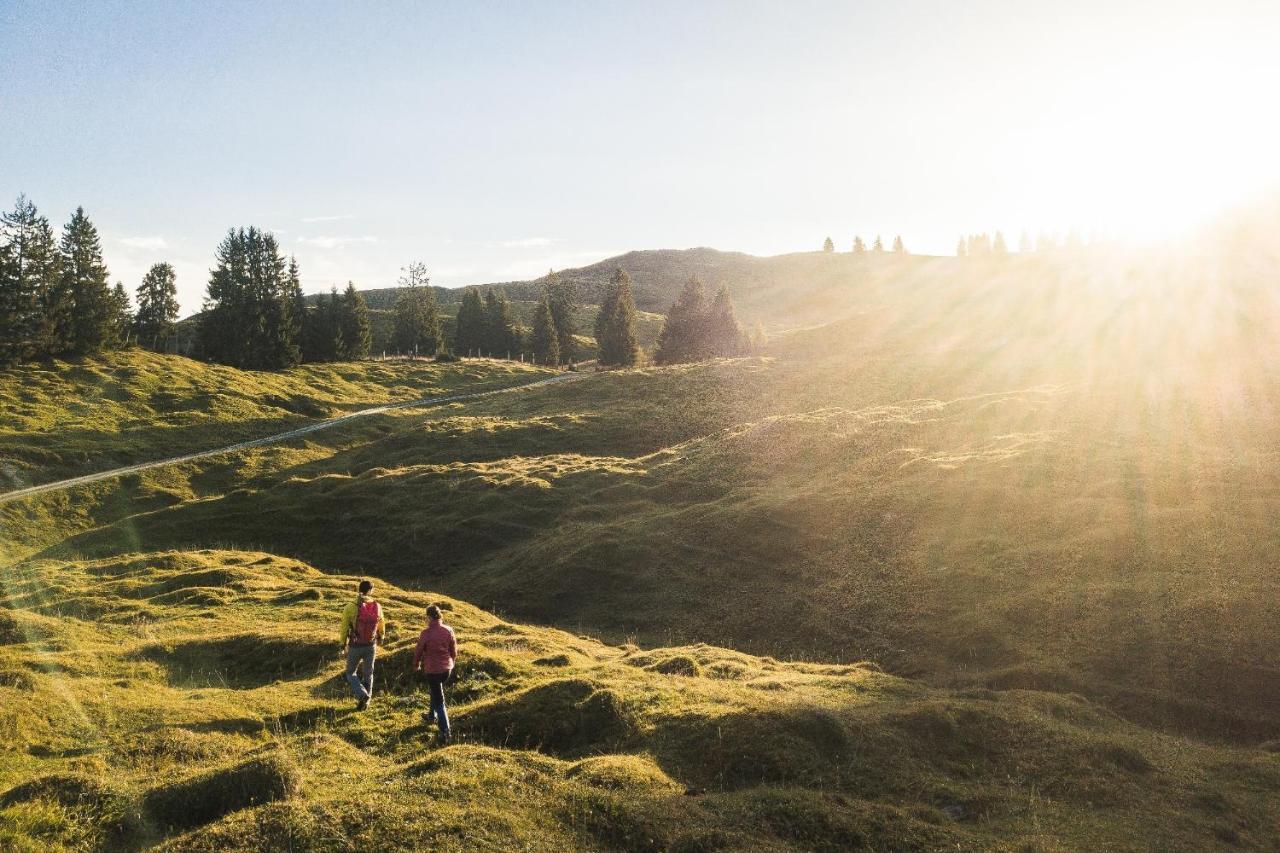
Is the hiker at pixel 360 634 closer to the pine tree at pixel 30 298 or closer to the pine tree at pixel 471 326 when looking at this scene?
the pine tree at pixel 30 298

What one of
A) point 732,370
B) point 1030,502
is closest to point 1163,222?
point 732,370

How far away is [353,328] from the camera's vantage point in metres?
144

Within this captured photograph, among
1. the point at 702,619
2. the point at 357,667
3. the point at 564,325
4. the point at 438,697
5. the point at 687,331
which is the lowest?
the point at 702,619

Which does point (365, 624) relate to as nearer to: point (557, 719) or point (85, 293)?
point (557, 719)


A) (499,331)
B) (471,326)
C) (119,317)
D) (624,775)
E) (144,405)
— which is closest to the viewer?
(624,775)

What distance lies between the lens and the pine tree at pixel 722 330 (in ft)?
434

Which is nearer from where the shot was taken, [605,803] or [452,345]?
[605,803]

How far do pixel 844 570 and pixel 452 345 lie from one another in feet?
490

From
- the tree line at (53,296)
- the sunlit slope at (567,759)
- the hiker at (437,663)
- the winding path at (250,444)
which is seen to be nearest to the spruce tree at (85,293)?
the tree line at (53,296)

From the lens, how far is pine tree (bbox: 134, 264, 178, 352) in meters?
133

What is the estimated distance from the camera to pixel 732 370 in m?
105

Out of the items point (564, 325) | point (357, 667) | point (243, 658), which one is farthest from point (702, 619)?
point (564, 325)

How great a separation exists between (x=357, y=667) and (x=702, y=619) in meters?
18.6

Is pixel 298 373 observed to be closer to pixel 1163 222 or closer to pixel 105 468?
pixel 105 468
